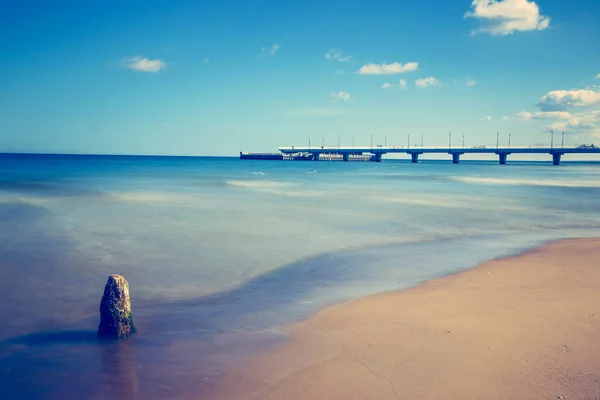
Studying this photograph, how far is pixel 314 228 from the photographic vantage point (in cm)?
1805

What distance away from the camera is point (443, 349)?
594cm

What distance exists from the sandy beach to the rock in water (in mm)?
2081

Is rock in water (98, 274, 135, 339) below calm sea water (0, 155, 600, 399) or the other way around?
the other way around

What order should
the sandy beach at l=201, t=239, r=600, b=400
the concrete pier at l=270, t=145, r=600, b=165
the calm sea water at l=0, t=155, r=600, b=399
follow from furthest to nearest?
the concrete pier at l=270, t=145, r=600, b=165 → the calm sea water at l=0, t=155, r=600, b=399 → the sandy beach at l=201, t=239, r=600, b=400

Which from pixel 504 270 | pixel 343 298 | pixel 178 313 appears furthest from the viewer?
pixel 504 270

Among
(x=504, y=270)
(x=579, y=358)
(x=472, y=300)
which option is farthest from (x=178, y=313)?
(x=504, y=270)

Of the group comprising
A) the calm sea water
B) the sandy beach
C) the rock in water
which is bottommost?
the calm sea water

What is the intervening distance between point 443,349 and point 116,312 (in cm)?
455

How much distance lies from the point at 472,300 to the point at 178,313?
5.09 m

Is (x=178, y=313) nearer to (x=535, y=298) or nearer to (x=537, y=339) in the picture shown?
(x=537, y=339)

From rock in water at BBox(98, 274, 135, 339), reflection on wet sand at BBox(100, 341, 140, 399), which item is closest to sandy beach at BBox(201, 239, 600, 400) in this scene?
reflection on wet sand at BBox(100, 341, 140, 399)

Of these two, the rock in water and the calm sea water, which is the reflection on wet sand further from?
the rock in water

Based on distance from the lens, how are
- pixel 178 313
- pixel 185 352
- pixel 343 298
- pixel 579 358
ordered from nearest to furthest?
pixel 579 358 < pixel 185 352 < pixel 178 313 < pixel 343 298

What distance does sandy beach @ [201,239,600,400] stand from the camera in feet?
16.5
